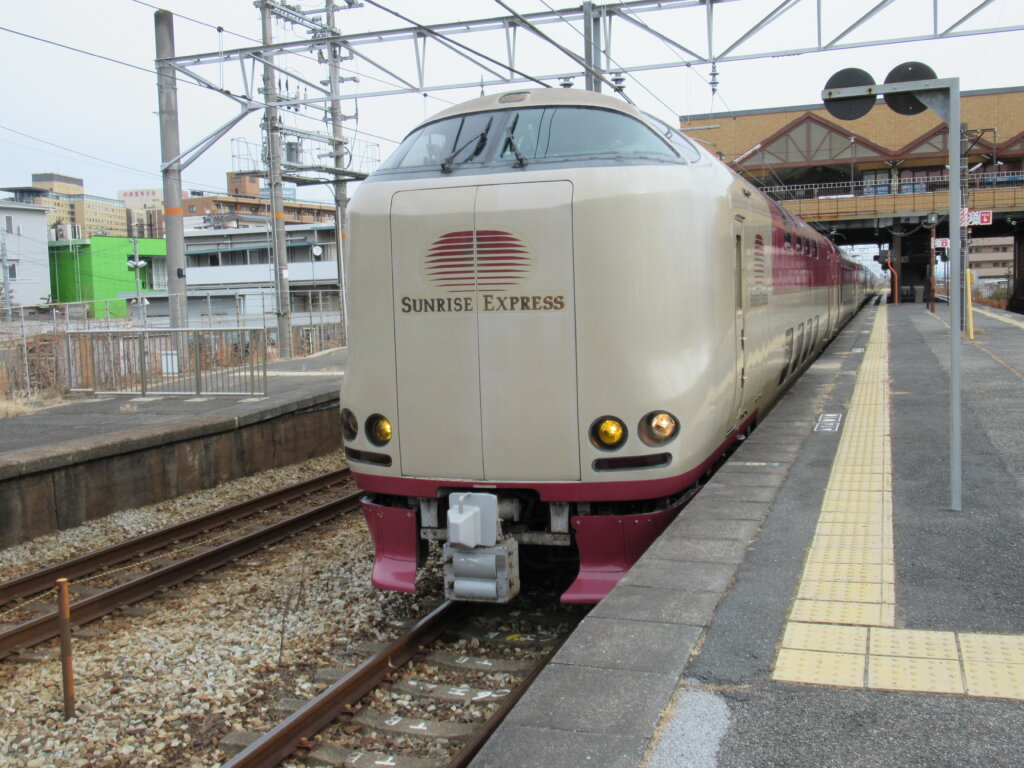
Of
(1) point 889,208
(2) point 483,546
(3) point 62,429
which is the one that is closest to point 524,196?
(2) point 483,546

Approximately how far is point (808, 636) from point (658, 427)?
1561 mm

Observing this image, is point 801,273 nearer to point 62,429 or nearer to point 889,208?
point 62,429

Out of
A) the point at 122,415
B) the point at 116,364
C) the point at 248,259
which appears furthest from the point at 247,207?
the point at 122,415

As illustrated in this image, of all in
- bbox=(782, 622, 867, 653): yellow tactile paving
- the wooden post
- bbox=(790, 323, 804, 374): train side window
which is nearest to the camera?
bbox=(782, 622, 867, 653): yellow tactile paving

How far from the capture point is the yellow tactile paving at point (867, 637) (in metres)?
3.24

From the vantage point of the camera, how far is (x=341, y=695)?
4.65 meters

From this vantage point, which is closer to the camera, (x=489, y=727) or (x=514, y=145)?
(x=489, y=727)

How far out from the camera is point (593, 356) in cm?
486

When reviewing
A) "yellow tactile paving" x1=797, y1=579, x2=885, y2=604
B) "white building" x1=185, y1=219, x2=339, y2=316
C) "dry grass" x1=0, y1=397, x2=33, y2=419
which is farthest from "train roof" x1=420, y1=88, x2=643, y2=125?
"white building" x1=185, y1=219, x2=339, y2=316

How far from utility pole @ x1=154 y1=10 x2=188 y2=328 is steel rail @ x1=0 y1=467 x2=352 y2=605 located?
6.89 meters

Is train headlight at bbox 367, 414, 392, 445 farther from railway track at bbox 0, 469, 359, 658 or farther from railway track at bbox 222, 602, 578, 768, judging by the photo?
railway track at bbox 0, 469, 359, 658

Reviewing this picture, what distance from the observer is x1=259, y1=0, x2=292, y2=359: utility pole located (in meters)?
20.2

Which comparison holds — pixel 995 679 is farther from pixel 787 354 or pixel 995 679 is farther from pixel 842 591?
pixel 787 354

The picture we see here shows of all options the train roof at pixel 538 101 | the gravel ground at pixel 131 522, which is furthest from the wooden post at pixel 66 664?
the train roof at pixel 538 101
